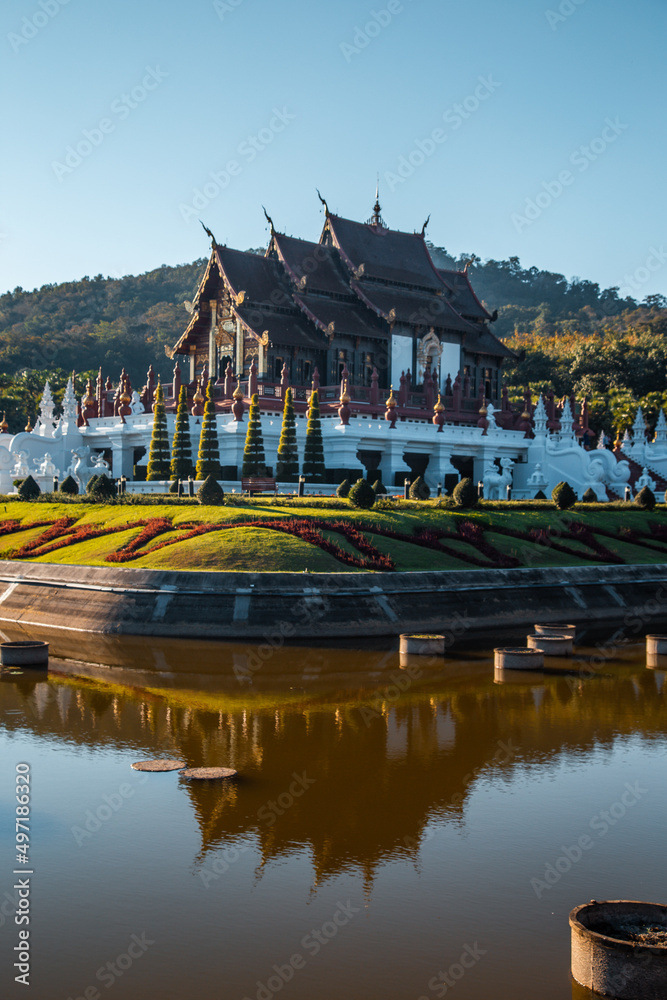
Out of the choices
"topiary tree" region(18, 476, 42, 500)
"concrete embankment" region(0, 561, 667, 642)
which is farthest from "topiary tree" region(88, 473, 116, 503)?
"concrete embankment" region(0, 561, 667, 642)

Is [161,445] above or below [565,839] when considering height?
above

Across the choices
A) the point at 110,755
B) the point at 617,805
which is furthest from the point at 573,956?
the point at 110,755

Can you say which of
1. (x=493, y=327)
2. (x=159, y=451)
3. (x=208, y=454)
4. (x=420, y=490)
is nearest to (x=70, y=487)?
(x=159, y=451)

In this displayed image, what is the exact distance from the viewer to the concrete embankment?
78.4ft

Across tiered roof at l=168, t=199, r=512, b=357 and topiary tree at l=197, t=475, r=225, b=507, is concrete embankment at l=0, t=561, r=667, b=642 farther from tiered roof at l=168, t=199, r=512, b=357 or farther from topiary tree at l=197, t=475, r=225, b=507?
tiered roof at l=168, t=199, r=512, b=357

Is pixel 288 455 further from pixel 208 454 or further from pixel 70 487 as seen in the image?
pixel 70 487

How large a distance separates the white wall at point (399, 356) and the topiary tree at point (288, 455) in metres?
17.2

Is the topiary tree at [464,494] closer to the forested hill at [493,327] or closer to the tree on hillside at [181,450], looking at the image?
the tree on hillside at [181,450]

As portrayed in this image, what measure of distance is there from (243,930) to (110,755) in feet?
20.1

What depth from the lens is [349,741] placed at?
15.3 metres

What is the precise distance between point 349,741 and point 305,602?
8.91 m

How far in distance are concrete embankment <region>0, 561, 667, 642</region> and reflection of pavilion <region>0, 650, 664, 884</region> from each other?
4.67 m

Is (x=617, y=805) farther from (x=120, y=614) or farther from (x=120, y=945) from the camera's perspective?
(x=120, y=614)

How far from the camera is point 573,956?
26.7ft
